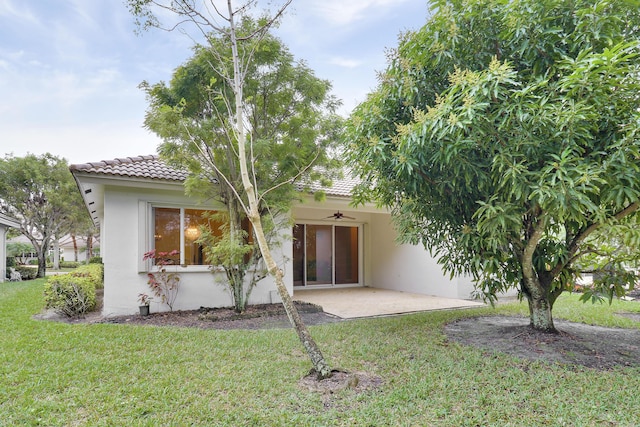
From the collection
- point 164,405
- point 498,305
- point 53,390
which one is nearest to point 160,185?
point 53,390

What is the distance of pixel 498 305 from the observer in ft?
34.2

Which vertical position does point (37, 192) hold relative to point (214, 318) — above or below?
above

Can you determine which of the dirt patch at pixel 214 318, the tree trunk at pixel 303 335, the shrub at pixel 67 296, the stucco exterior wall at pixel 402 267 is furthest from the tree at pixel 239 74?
the stucco exterior wall at pixel 402 267

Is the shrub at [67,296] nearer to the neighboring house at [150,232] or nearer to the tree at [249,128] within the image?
the neighboring house at [150,232]

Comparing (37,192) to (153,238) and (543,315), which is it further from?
(543,315)

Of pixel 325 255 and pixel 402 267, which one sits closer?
pixel 402 267

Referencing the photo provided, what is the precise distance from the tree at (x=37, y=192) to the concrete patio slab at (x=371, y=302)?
2091 centimetres

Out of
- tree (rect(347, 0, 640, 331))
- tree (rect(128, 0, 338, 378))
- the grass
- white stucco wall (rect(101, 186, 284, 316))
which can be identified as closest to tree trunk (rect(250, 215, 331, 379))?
tree (rect(128, 0, 338, 378))

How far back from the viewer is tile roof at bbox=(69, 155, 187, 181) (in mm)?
8250

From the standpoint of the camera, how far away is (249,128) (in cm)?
871

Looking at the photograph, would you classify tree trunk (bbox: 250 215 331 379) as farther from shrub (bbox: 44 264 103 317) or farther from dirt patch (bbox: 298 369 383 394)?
shrub (bbox: 44 264 103 317)

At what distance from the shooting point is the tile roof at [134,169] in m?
8.25

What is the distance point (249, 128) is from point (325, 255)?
747 centimetres

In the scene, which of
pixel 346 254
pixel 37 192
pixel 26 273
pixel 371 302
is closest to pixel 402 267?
pixel 346 254
